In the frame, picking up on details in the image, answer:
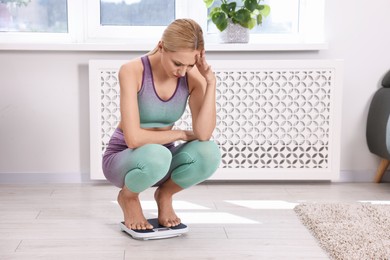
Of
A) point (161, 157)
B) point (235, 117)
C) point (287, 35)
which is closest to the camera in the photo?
point (161, 157)

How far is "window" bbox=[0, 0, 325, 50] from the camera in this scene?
273 centimetres

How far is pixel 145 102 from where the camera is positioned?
5.88 feet

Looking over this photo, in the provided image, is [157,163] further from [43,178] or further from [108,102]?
[43,178]

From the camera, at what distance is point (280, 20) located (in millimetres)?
2854

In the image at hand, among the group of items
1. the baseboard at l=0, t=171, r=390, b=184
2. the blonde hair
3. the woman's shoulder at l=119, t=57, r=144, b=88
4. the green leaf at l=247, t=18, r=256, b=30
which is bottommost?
the baseboard at l=0, t=171, r=390, b=184

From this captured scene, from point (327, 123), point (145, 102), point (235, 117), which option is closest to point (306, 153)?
point (327, 123)

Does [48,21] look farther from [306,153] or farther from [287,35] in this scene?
[306,153]

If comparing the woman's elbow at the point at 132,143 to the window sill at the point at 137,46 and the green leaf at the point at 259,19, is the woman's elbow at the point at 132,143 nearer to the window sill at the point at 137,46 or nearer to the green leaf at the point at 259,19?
the window sill at the point at 137,46

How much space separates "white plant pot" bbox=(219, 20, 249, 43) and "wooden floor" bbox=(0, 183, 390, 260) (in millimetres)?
680

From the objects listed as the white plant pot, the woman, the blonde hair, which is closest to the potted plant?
the white plant pot

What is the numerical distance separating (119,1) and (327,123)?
115 centimetres

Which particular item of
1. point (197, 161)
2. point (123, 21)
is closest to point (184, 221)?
point (197, 161)

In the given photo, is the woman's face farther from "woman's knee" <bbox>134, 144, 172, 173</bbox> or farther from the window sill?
the window sill

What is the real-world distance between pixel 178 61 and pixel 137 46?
37.6 inches
